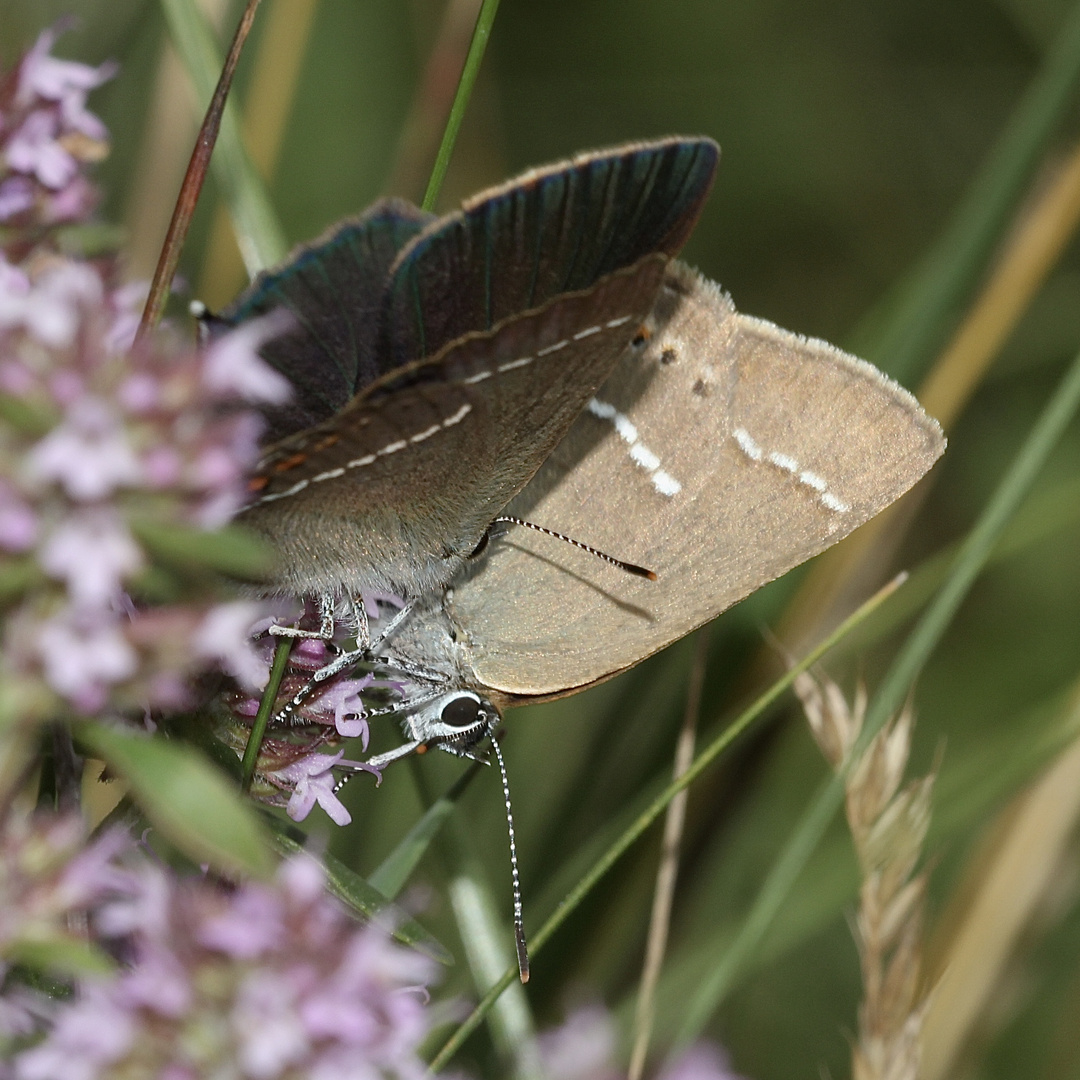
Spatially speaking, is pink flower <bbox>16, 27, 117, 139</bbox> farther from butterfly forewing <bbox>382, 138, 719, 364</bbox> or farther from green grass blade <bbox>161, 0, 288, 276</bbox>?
butterfly forewing <bbox>382, 138, 719, 364</bbox>

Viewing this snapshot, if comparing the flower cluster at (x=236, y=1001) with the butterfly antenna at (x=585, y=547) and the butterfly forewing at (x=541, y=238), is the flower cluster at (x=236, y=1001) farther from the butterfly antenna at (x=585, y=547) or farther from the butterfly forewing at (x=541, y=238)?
the butterfly antenna at (x=585, y=547)

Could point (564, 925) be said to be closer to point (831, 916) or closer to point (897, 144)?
point (831, 916)

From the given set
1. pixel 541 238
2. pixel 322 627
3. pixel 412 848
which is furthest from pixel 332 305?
pixel 412 848

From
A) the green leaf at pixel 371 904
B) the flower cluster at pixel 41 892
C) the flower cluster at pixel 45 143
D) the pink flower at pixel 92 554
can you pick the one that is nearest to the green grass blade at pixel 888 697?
the green leaf at pixel 371 904

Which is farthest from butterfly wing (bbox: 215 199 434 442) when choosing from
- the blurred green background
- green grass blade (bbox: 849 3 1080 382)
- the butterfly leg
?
A: green grass blade (bbox: 849 3 1080 382)

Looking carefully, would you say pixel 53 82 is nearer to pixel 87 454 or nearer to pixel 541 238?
pixel 541 238

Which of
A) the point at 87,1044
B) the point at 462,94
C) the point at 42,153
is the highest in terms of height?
the point at 462,94
